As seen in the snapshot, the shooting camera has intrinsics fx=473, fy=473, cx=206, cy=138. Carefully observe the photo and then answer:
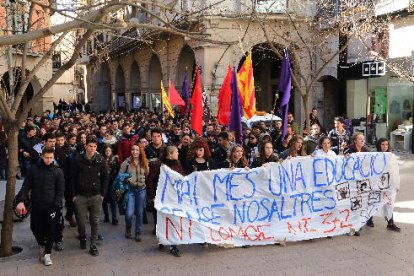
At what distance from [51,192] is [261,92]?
74.6ft

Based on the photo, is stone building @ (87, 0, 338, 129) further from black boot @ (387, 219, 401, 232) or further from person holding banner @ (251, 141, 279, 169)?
black boot @ (387, 219, 401, 232)

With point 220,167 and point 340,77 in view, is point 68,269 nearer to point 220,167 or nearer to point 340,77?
point 220,167

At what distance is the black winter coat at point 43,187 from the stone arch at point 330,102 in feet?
57.7

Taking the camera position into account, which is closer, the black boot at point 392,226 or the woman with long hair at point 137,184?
the woman with long hair at point 137,184

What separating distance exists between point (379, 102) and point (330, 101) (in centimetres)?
334

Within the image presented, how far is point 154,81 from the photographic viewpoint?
2977 cm

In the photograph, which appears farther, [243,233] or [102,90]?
[102,90]

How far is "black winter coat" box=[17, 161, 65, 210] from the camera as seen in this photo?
6.25 meters

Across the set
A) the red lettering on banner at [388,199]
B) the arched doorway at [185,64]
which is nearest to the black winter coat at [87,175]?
the red lettering on banner at [388,199]

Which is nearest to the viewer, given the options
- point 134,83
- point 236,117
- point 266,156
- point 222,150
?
point 266,156

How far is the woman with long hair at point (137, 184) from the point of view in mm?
7293

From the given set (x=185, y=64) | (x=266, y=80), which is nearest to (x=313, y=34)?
(x=185, y=64)

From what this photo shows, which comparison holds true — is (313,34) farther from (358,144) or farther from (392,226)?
(392,226)

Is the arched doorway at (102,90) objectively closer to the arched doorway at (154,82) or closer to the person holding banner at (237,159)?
the arched doorway at (154,82)
